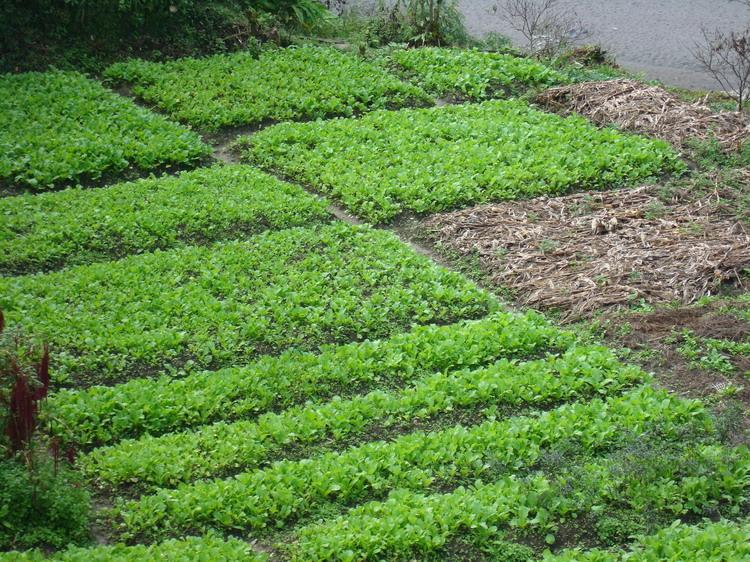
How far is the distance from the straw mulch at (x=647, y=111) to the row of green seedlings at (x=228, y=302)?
3.71 metres

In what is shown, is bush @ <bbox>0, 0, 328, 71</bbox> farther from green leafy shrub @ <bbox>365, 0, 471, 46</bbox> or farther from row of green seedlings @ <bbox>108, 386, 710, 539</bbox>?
row of green seedlings @ <bbox>108, 386, 710, 539</bbox>

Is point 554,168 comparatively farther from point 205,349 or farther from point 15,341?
point 15,341

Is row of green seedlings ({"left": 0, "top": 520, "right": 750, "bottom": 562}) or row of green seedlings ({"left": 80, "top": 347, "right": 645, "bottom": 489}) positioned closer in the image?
row of green seedlings ({"left": 0, "top": 520, "right": 750, "bottom": 562})

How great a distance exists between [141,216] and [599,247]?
11.7ft

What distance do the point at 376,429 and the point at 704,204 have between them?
4.31m

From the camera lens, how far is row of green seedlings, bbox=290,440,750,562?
486 centimetres

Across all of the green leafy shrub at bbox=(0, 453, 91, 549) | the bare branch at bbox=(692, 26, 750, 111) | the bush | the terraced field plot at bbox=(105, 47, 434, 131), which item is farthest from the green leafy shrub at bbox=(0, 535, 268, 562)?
the bush

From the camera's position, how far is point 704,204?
8.85 meters

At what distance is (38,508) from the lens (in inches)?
193

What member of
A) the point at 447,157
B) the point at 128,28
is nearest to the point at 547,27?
the point at 447,157

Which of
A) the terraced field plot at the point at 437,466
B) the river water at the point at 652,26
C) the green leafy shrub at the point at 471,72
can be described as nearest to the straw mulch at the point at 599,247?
the terraced field plot at the point at 437,466

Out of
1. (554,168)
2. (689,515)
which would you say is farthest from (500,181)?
(689,515)

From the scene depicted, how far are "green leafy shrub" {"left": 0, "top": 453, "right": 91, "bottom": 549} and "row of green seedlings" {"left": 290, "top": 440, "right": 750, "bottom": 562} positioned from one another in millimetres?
1035

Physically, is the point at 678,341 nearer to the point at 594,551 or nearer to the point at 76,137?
the point at 594,551
